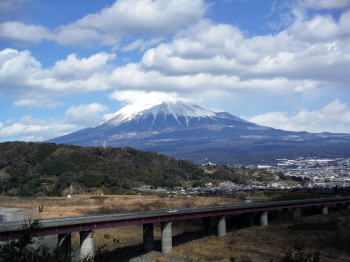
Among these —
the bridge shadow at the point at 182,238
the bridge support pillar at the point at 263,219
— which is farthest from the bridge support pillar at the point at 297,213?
the bridge shadow at the point at 182,238

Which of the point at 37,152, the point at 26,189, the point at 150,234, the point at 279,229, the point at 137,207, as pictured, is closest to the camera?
the point at 150,234

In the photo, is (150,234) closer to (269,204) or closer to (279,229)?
(279,229)

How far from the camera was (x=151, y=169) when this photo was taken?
175000 mm

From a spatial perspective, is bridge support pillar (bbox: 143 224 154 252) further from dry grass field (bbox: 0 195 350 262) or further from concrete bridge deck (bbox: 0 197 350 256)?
dry grass field (bbox: 0 195 350 262)

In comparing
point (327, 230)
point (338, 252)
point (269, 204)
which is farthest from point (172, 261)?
point (269, 204)

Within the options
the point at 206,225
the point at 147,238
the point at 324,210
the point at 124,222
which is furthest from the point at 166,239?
the point at 324,210

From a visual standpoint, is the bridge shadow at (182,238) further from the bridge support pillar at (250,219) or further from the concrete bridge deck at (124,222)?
the concrete bridge deck at (124,222)

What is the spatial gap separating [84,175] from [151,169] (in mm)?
33849

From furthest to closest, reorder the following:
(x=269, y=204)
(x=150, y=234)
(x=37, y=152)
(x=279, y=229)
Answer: (x=37, y=152), (x=269, y=204), (x=279, y=229), (x=150, y=234)

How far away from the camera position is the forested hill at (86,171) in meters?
139

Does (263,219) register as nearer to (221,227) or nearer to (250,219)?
(250,219)

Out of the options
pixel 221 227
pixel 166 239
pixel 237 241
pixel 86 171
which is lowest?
pixel 237 241

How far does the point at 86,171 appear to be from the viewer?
15212 cm

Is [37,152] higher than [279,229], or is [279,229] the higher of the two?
[37,152]
